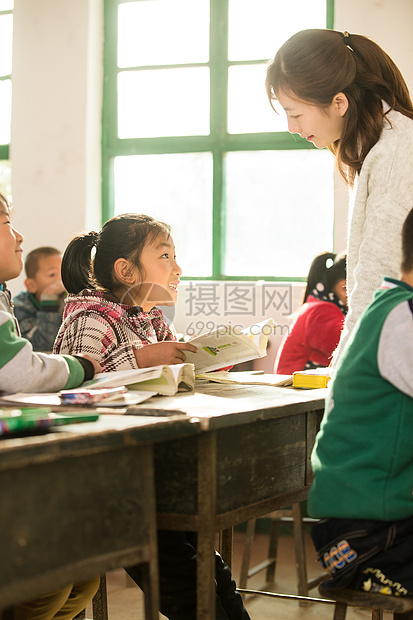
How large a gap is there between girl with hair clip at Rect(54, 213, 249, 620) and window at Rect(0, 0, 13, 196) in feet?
8.01

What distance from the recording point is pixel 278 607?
9.13 feet

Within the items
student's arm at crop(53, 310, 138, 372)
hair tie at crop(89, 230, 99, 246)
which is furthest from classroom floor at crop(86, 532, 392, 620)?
hair tie at crop(89, 230, 99, 246)

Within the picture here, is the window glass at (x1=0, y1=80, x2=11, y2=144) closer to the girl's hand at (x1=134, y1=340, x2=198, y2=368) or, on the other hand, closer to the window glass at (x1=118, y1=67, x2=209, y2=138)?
the window glass at (x1=118, y1=67, x2=209, y2=138)

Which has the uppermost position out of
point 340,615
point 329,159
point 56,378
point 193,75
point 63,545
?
point 193,75

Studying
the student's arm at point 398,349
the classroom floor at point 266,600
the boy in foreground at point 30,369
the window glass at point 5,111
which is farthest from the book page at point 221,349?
the window glass at point 5,111

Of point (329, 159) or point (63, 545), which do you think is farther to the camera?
point (329, 159)

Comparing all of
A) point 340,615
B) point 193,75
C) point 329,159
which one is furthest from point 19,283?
point 340,615

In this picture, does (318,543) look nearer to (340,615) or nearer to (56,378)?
(340,615)

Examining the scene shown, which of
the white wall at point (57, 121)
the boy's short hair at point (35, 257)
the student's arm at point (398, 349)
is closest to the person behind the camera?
the student's arm at point (398, 349)

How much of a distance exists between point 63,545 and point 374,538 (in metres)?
0.54

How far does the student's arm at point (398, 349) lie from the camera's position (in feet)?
3.88

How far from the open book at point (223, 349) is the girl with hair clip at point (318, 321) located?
1.28m

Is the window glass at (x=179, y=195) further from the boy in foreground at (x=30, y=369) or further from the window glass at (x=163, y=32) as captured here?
the boy in foreground at (x=30, y=369)

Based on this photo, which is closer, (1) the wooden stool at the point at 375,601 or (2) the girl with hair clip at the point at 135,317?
(1) the wooden stool at the point at 375,601
